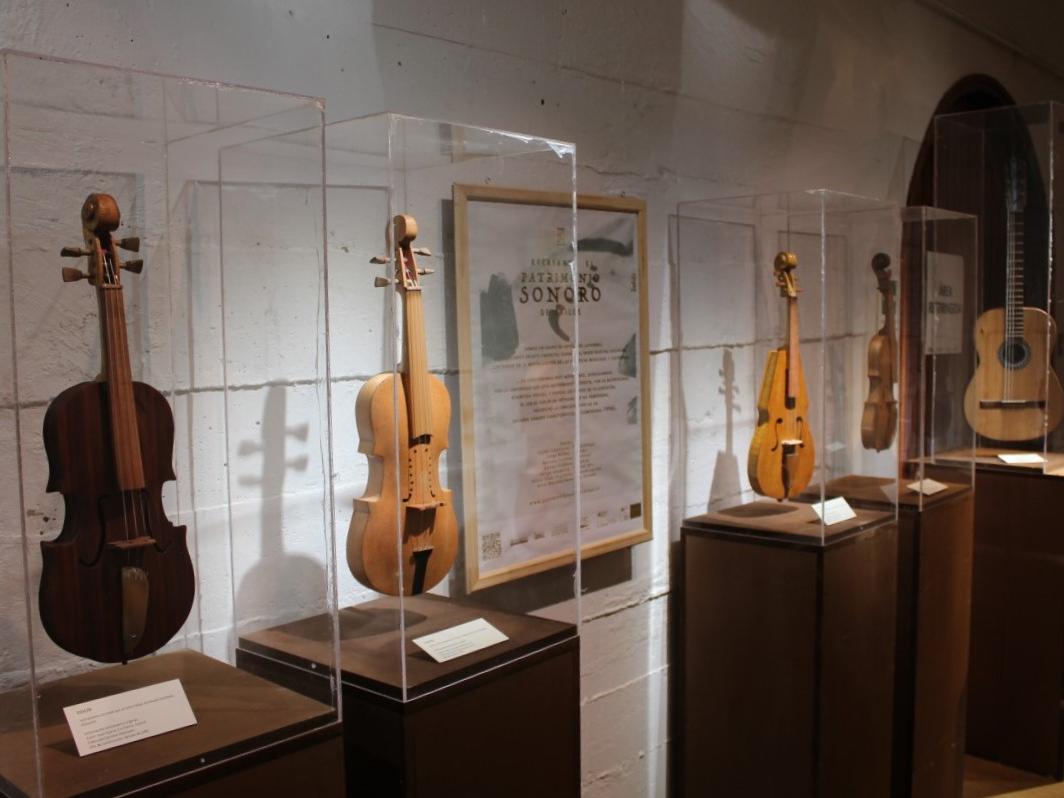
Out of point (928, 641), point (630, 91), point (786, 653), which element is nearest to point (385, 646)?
point (786, 653)

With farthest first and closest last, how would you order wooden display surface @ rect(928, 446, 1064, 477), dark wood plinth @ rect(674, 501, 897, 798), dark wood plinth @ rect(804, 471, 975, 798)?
wooden display surface @ rect(928, 446, 1064, 477)
dark wood plinth @ rect(804, 471, 975, 798)
dark wood plinth @ rect(674, 501, 897, 798)

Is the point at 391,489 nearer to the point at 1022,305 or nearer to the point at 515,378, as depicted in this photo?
the point at 515,378

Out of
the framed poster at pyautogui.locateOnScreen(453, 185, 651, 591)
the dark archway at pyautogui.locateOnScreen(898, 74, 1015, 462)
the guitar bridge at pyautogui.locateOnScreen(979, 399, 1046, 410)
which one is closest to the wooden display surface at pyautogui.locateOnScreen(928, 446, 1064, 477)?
the guitar bridge at pyautogui.locateOnScreen(979, 399, 1046, 410)

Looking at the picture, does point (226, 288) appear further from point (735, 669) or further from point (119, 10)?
point (735, 669)

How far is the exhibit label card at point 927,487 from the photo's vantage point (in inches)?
126

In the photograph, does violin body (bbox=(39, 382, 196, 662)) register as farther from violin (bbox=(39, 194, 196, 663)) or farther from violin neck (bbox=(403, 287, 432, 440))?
violin neck (bbox=(403, 287, 432, 440))

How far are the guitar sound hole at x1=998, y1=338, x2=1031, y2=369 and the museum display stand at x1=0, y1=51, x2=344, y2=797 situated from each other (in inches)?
108

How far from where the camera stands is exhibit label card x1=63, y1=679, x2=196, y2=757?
1.41 metres

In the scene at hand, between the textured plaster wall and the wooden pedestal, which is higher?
the textured plaster wall

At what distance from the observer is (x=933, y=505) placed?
323 cm

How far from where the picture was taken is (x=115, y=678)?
4.93 ft

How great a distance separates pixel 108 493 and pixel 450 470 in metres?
0.62

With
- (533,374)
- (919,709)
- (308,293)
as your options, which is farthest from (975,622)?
(308,293)

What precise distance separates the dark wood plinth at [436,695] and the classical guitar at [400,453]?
8 centimetres
